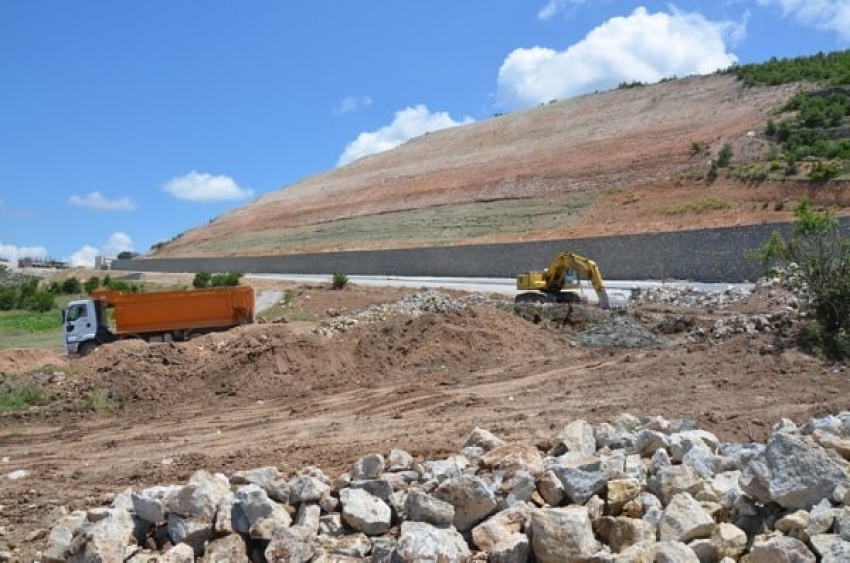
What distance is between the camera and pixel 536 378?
15219 millimetres

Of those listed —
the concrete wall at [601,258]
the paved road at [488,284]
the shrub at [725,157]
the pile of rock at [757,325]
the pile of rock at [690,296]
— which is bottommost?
the pile of rock at [757,325]

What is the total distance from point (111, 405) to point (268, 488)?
9.78 metres

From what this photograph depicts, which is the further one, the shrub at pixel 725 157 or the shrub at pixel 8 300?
the shrub at pixel 725 157

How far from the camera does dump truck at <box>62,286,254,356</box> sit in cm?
2234

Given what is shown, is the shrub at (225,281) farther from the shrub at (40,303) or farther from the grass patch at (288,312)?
the shrub at (40,303)

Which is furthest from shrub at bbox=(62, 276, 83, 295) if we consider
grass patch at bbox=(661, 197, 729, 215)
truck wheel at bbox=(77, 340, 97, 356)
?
grass patch at bbox=(661, 197, 729, 215)

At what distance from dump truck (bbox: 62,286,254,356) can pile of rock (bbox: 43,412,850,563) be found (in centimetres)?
1617

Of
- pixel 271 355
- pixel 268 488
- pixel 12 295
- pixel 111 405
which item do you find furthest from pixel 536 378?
pixel 12 295

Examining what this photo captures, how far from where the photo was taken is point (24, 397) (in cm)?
1598

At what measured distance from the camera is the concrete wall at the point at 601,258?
31.1 meters

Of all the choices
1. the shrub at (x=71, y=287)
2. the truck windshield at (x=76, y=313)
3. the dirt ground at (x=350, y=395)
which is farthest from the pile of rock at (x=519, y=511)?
the shrub at (x=71, y=287)

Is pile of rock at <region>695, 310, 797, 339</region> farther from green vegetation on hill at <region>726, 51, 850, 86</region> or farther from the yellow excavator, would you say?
green vegetation on hill at <region>726, 51, 850, 86</region>

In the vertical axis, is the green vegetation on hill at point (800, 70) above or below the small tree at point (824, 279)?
above

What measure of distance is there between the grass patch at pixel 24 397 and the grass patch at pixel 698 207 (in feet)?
125
